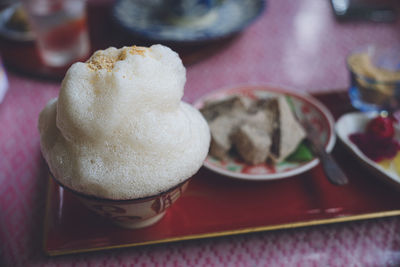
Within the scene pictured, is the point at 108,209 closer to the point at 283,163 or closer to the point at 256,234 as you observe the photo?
the point at 256,234

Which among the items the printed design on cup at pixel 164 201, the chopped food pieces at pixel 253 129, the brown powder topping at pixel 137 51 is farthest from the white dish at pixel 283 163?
the brown powder topping at pixel 137 51

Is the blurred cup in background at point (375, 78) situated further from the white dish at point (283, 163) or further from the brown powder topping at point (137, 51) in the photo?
the brown powder topping at point (137, 51)

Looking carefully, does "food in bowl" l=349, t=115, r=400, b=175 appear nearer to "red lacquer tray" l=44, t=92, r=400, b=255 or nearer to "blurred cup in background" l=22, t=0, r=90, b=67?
"red lacquer tray" l=44, t=92, r=400, b=255

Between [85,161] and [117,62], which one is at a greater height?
[117,62]

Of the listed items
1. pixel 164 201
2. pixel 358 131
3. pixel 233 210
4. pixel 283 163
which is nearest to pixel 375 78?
pixel 358 131

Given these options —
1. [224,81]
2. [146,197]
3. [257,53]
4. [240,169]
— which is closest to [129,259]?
[146,197]

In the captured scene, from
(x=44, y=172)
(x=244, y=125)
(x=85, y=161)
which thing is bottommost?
(x=44, y=172)

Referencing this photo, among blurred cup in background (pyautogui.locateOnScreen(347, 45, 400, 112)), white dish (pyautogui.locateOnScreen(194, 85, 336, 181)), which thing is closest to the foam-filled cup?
white dish (pyautogui.locateOnScreen(194, 85, 336, 181))

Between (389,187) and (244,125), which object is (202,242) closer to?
(244,125)
